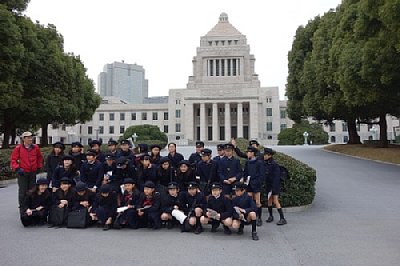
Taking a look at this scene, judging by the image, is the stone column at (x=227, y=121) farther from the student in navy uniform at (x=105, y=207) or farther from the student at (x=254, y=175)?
the student in navy uniform at (x=105, y=207)

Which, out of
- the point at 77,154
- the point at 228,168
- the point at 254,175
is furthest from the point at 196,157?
the point at 77,154

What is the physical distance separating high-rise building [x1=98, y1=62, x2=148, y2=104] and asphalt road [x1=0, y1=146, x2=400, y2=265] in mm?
128313

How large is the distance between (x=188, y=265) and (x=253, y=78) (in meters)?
72.0

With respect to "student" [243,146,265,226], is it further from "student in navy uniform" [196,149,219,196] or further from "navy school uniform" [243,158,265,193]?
"student in navy uniform" [196,149,219,196]

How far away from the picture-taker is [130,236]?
6.36 m

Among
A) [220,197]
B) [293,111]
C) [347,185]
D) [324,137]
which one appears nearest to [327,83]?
[293,111]

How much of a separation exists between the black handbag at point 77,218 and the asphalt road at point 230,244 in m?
0.17

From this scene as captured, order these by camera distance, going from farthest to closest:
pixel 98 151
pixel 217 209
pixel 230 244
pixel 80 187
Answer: pixel 98 151, pixel 80 187, pixel 217 209, pixel 230 244

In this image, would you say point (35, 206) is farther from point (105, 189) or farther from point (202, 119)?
point (202, 119)

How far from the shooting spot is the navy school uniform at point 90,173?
7.60 m

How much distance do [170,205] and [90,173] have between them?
2.01m

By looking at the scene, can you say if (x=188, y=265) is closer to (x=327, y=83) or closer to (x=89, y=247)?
(x=89, y=247)

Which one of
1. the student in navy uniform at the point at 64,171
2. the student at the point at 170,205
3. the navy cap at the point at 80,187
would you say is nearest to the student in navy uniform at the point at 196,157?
the student at the point at 170,205

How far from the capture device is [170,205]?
22.4ft
